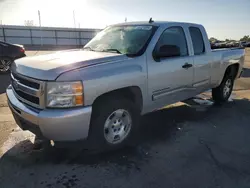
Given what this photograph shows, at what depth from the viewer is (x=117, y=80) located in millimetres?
3307

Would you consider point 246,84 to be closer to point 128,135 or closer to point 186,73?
point 186,73

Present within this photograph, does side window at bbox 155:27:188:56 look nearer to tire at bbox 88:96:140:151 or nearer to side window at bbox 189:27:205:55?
side window at bbox 189:27:205:55

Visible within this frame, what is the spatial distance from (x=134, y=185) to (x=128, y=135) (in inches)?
40.9

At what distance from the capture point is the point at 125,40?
414cm

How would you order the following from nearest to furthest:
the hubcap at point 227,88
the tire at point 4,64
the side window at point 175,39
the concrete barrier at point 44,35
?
the side window at point 175,39 → the hubcap at point 227,88 → the tire at point 4,64 → the concrete barrier at point 44,35

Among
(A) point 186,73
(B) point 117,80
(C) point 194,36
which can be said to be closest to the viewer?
(B) point 117,80

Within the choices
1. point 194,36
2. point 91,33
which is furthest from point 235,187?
point 91,33

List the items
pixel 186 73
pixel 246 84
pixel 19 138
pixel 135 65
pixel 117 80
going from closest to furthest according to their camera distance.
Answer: pixel 117 80
pixel 135 65
pixel 19 138
pixel 186 73
pixel 246 84

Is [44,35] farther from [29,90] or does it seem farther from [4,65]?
[29,90]

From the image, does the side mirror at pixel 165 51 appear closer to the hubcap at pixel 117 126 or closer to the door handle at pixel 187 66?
the door handle at pixel 187 66

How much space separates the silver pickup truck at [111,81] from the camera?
9.66ft

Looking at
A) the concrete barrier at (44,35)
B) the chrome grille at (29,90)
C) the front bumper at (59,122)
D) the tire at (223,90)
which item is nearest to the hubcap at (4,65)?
the chrome grille at (29,90)

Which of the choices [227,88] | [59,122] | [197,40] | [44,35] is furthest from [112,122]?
[44,35]

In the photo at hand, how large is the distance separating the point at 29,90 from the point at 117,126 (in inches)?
53.3
